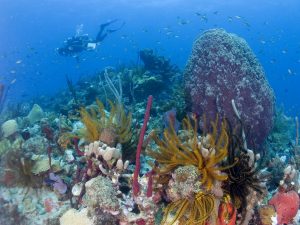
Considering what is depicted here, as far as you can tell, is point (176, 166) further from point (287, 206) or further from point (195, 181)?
point (287, 206)

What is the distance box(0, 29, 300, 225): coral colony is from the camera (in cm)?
437

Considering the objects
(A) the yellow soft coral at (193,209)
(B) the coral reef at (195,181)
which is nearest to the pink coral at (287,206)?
(B) the coral reef at (195,181)

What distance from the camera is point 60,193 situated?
18.5ft

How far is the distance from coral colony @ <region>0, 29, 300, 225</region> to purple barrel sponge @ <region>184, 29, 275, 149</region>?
24mm

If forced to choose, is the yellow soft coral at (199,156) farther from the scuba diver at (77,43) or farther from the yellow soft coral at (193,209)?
the scuba diver at (77,43)

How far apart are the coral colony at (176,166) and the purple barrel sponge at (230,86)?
0.08 feet

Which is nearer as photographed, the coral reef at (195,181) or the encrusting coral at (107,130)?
the coral reef at (195,181)

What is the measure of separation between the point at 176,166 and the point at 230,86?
3.75 meters

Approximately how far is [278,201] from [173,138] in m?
1.76

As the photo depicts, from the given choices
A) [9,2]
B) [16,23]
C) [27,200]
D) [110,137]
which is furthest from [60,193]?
[16,23]

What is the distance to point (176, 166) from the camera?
455 centimetres

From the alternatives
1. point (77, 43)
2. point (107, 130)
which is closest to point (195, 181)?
point (107, 130)

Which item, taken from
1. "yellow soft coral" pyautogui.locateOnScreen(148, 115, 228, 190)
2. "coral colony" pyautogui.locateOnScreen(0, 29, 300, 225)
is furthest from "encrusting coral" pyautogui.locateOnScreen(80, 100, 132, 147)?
"yellow soft coral" pyautogui.locateOnScreen(148, 115, 228, 190)

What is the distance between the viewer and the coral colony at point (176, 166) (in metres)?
4.37
